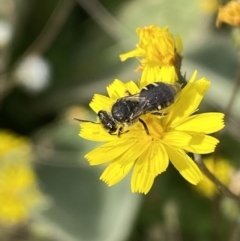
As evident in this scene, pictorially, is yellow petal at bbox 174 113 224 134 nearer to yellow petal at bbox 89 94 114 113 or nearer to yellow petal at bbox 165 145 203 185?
yellow petal at bbox 165 145 203 185

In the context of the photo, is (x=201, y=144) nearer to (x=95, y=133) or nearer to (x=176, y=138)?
(x=176, y=138)

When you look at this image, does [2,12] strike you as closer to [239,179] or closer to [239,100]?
[239,100]

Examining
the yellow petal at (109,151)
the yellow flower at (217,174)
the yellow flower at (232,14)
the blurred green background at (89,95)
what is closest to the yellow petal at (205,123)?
the yellow petal at (109,151)

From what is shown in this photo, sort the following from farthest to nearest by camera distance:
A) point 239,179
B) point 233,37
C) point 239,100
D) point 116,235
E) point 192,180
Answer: point 239,100, point 116,235, point 239,179, point 233,37, point 192,180

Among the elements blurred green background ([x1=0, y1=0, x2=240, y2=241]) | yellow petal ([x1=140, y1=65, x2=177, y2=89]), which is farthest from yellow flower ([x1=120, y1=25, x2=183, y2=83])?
A: blurred green background ([x1=0, y1=0, x2=240, y2=241])

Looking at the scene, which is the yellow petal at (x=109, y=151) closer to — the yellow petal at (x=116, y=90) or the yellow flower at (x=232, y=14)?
the yellow petal at (x=116, y=90)

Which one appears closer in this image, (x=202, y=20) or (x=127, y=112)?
(x=127, y=112)

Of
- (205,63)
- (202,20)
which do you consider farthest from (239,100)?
(202,20)
